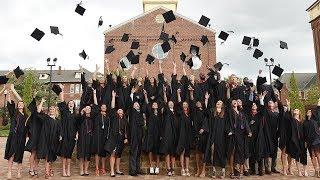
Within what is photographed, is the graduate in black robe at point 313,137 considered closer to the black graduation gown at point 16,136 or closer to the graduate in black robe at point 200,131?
the graduate in black robe at point 200,131

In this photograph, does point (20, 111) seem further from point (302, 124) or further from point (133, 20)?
point (133, 20)

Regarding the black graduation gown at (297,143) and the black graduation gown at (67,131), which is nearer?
the black graduation gown at (67,131)

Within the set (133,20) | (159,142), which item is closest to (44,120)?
(159,142)

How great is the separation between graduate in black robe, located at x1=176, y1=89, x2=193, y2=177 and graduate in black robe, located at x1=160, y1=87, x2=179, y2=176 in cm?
13

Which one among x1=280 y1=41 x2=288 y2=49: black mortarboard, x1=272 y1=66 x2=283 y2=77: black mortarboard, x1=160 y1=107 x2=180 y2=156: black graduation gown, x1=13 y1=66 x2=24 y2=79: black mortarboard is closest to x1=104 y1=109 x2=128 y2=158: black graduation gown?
x1=160 y1=107 x2=180 y2=156: black graduation gown

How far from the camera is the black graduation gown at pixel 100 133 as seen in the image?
8250mm

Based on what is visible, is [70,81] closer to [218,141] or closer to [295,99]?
[295,99]

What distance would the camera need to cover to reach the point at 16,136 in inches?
308

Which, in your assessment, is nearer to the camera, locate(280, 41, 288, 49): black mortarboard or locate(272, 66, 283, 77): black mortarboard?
locate(272, 66, 283, 77): black mortarboard

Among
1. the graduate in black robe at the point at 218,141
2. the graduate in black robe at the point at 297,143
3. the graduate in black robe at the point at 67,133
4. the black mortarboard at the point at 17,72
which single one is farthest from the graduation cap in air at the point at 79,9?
the graduate in black robe at the point at 297,143

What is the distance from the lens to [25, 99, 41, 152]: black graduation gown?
787 cm

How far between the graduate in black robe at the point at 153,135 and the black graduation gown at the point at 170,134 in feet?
0.57

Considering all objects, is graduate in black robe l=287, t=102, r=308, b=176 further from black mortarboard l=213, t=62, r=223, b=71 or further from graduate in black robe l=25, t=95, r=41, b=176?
graduate in black robe l=25, t=95, r=41, b=176

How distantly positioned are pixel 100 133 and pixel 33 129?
1522 millimetres
